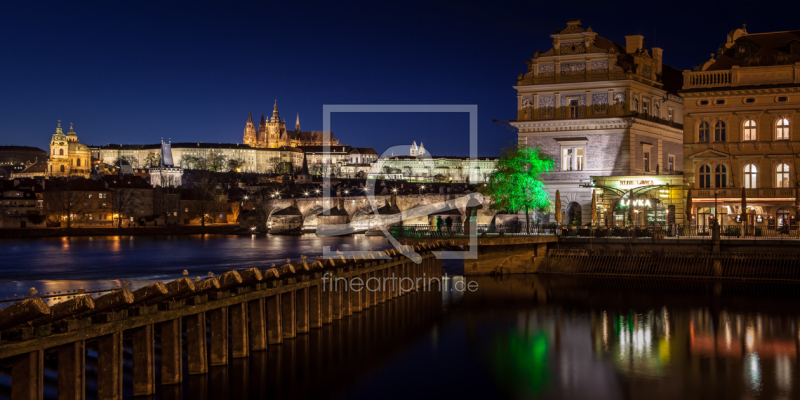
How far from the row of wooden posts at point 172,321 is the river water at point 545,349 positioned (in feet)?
1.93

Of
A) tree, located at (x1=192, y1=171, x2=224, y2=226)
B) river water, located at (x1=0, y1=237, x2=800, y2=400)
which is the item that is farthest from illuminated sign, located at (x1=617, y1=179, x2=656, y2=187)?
tree, located at (x1=192, y1=171, x2=224, y2=226)

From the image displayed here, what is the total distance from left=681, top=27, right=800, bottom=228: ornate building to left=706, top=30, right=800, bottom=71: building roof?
0.05m

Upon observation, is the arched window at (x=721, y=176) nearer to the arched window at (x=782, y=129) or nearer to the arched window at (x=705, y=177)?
the arched window at (x=705, y=177)

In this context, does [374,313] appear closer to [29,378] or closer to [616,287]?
[616,287]

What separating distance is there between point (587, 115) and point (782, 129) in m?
11.1

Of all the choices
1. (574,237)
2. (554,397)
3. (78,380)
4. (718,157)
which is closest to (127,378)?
(78,380)

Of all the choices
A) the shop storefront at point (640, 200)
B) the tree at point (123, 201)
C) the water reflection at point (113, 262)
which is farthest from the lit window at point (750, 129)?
the tree at point (123, 201)

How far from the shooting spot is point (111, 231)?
11850cm

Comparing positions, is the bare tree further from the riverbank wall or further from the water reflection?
the water reflection

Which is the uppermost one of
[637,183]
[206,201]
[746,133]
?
[746,133]

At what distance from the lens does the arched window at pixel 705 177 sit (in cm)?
4397

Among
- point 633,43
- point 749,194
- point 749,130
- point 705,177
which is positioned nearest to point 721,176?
point 705,177

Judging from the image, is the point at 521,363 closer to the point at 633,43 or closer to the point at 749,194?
the point at 749,194

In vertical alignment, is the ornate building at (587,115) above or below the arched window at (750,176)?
above
